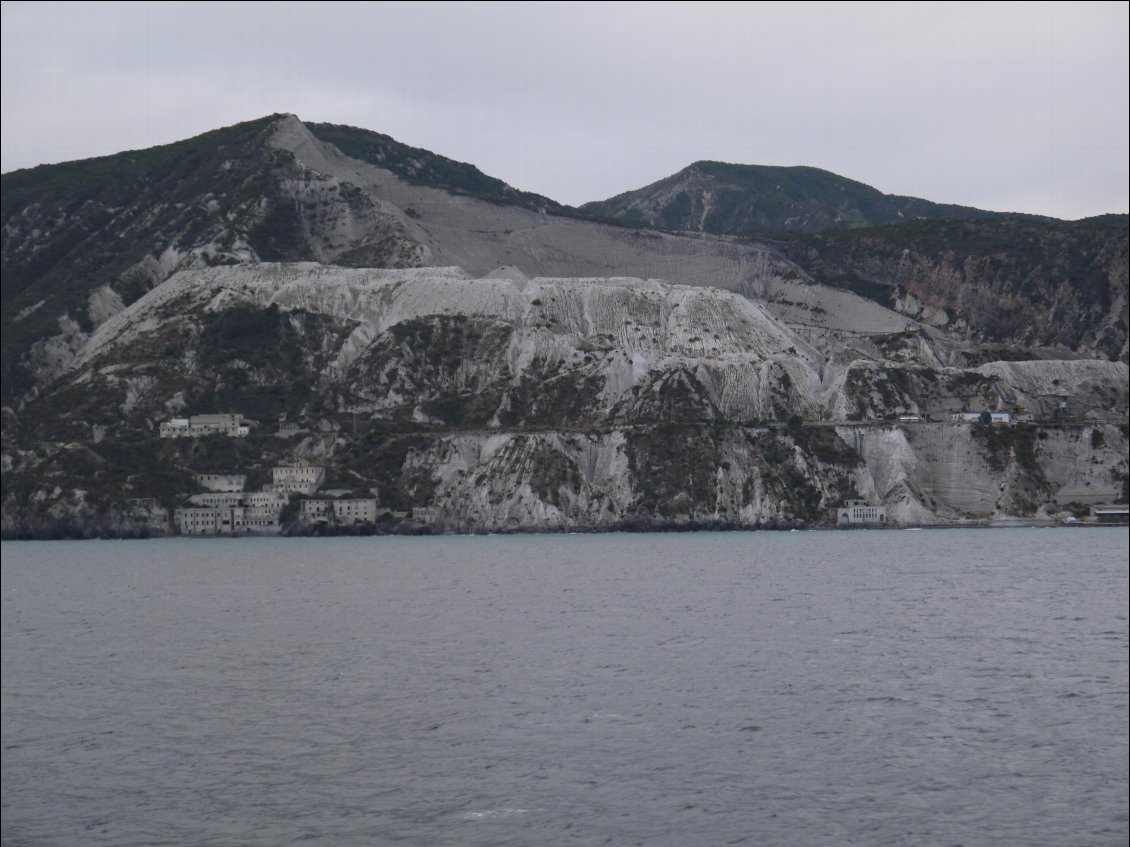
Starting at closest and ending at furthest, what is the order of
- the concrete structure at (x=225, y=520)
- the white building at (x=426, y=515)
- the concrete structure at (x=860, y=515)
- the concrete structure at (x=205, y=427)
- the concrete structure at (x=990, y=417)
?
the concrete structure at (x=860, y=515), the white building at (x=426, y=515), the concrete structure at (x=225, y=520), the concrete structure at (x=990, y=417), the concrete structure at (x=205, y=427)

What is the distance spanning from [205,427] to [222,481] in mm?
13939

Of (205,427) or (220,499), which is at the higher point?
(205,427)

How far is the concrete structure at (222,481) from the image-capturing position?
176250mm

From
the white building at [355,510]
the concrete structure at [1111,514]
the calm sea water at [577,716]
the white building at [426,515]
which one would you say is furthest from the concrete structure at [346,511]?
the calm sea water at [577,716]

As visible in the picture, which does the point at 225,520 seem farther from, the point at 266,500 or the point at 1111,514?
the point at 1111,514

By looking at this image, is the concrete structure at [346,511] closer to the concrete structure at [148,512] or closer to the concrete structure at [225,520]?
the concrete structure at [225,520]

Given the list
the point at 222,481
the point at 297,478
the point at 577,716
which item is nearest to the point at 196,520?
the point at 222,481

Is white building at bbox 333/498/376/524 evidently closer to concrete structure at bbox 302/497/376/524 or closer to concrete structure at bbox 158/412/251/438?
concrete structure at bbox 302/497/376/524

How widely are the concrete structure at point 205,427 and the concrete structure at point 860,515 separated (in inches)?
2835

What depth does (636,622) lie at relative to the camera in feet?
225

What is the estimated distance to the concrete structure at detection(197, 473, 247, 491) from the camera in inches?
6939

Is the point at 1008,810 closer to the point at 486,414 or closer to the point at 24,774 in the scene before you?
the point at 24,774

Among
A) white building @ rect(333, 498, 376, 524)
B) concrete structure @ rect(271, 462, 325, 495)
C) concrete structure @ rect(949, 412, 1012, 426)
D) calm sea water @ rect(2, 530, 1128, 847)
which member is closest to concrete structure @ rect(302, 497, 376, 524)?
white building @ rect(333, 498, 376, 524)

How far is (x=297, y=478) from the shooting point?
574 feet
